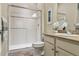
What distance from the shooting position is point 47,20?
1351 millimetres

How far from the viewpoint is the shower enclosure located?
4.22 feet

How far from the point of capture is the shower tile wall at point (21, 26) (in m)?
1.29

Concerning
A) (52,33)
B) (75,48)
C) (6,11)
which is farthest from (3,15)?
(75,48)

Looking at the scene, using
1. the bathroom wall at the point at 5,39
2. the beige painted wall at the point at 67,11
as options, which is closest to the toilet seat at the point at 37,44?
the beige painted wall at the point at 67,11

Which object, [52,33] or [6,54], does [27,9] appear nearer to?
[52,33]

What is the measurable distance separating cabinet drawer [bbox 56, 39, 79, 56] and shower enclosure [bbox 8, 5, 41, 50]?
0.81ft

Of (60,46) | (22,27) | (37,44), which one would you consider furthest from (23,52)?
(60,46)

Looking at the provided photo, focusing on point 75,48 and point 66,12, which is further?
point 66,12

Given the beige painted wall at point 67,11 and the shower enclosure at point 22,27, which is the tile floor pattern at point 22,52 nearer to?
the shower enclosure at point 22,27

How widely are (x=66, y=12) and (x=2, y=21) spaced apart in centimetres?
71

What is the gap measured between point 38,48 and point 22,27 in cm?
30

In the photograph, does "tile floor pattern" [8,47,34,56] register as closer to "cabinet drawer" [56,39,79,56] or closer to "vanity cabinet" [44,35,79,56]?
"vanity cabinet" [44,35,79,56]

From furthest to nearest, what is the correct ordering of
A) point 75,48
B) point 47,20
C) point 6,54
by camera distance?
point 47,20 → point 6,54 → point 75,48

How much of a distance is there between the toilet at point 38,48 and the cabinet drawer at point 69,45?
7.5 inches
